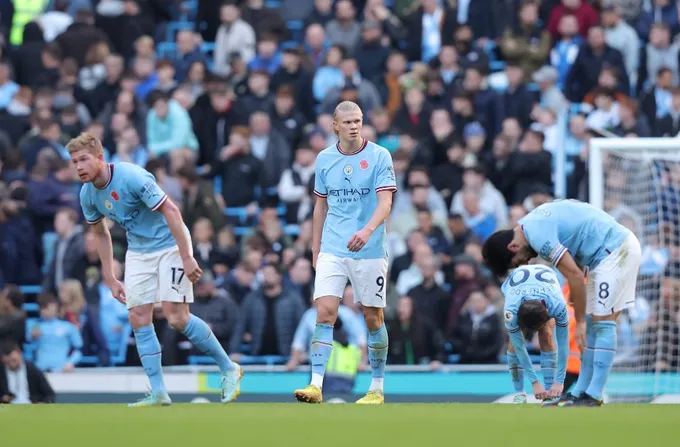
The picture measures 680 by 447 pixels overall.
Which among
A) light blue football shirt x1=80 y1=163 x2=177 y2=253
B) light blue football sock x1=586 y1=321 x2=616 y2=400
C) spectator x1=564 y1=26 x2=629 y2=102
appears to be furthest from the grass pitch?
spectator x1=564 y1=26 x2=629 y2=102

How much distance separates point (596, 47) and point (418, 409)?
1156 centimetres

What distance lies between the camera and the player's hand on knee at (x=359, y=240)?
37.5 feet


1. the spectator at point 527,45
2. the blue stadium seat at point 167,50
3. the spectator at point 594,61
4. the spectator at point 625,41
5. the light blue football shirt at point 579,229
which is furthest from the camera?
the blue stadium seat at point 167,50

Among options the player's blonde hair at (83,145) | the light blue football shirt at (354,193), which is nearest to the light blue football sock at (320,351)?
the light blue football shirt at (354,193)

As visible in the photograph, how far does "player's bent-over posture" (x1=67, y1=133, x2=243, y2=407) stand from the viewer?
465 inches

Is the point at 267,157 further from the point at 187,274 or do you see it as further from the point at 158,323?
the point at 187,274

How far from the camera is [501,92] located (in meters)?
21.1

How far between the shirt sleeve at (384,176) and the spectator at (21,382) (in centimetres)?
616

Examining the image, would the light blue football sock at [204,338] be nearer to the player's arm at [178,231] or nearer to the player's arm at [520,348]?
the player's arm at [178,231]

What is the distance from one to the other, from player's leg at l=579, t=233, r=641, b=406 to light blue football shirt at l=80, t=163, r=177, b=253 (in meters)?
3.47

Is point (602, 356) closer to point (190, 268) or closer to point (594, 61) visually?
point (190, 268)

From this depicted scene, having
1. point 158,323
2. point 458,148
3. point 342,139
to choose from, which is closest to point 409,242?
point 458,148

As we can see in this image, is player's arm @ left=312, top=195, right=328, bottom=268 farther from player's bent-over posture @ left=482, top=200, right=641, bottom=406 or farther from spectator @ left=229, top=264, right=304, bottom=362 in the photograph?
spectator @ left=229, top=264, right=304, bottom=362

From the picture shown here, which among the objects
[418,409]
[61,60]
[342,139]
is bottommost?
[418,409]
